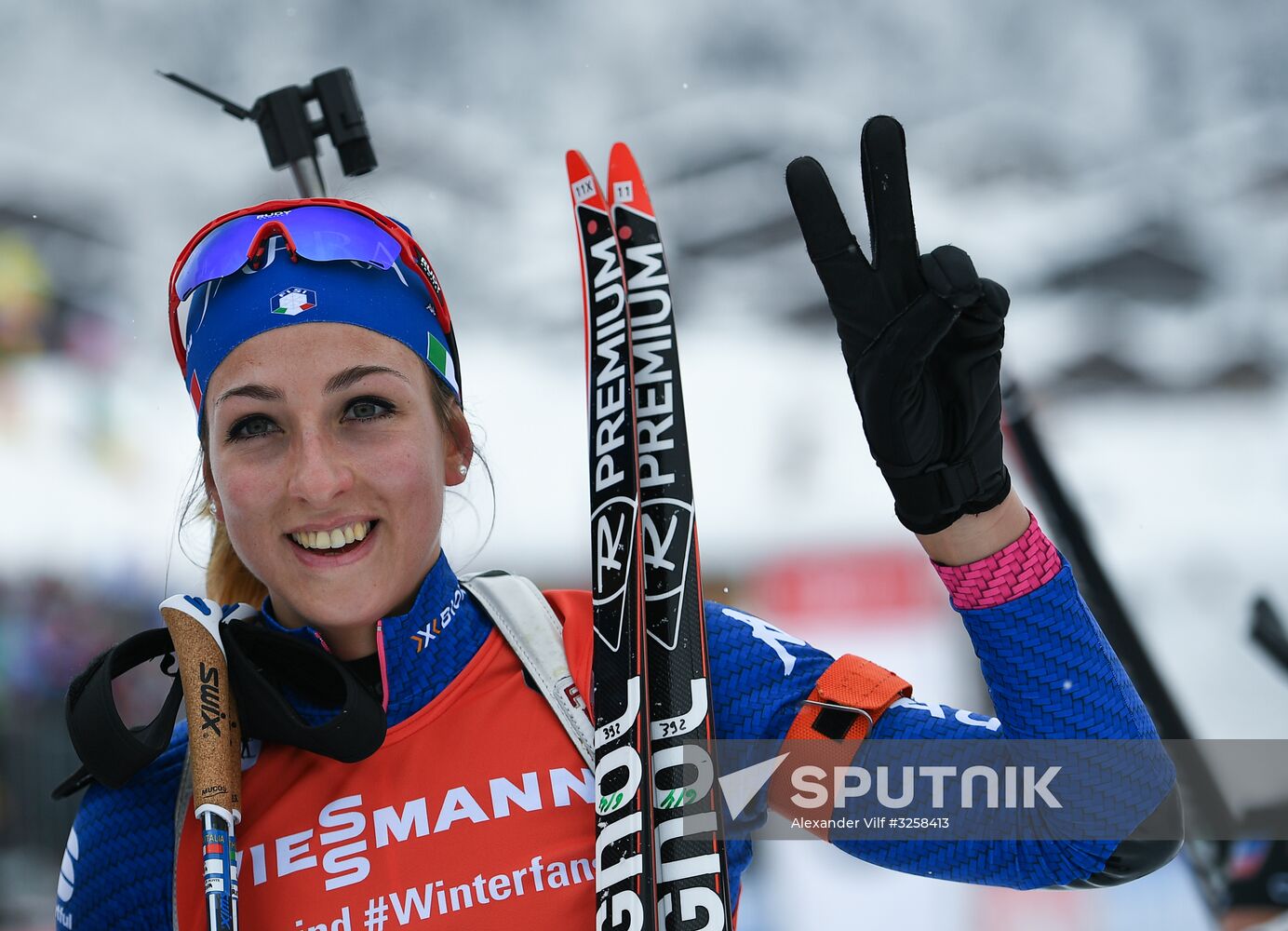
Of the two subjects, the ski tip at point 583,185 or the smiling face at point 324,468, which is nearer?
the smiling face at point 324,468

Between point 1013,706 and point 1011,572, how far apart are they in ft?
0.46

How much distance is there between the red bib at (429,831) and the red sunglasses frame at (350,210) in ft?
1.65

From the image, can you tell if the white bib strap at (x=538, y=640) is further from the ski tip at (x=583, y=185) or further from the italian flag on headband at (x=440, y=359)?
the ski tip at (x=583, y=185)

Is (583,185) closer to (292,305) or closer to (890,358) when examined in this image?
(292,305)

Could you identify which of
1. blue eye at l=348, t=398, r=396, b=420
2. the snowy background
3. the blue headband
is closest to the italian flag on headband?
the blue headband

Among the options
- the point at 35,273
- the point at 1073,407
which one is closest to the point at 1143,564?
the point at 1073,407

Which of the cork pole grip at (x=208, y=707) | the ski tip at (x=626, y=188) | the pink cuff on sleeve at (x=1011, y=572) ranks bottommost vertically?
the pink cuff on sleeve at (x=1011, y=572)

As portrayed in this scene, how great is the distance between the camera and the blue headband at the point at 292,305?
1.33 m

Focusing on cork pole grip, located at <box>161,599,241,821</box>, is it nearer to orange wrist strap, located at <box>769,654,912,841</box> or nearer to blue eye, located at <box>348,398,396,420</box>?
blue eye, located at <box>348,398,396,420</box>

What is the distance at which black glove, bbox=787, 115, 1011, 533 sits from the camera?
1.13 m

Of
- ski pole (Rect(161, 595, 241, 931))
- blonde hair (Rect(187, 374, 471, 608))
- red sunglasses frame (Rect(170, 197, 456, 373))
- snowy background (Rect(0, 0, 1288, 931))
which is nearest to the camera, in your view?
ski pole (Rect(161, 595, 241, 931))

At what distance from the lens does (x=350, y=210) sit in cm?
149

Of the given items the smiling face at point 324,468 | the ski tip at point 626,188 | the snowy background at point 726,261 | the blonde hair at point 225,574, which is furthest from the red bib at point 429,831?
the snowy background at point 726,261

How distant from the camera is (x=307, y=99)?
2010 mm
